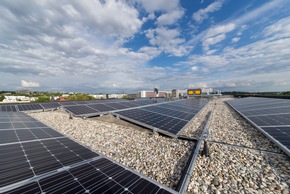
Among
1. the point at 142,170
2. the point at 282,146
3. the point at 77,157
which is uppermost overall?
the point at 77,157

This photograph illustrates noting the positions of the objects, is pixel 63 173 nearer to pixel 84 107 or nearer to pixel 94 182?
pixel 94 182

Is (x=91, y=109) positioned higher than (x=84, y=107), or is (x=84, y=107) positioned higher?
(x=84, y=107)

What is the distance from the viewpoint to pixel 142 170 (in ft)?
17.1

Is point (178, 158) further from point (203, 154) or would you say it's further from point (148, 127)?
point (148, 127)

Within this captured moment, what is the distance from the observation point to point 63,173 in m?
3.14

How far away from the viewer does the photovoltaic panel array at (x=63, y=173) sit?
8.87ft

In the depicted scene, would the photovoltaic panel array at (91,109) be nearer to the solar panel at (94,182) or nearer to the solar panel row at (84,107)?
the solar panel row at (84,107)

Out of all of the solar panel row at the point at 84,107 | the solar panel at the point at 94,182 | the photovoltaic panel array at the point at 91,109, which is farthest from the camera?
the solar panel row at the point at 84,107

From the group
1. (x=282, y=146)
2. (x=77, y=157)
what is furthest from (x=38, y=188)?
(x=282, y=146)

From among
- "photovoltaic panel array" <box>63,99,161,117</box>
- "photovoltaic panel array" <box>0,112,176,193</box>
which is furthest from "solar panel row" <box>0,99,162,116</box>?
"photovoltaic panel array" <box>0,112,176,193</box>

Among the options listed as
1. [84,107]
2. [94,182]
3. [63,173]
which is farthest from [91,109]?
[94,182]

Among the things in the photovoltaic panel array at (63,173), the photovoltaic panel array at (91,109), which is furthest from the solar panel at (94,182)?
the photovoltaic panel array at (91,109)

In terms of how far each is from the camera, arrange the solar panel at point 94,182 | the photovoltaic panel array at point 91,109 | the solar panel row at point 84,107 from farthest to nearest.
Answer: the solar panel row at point 84,107 < the photovoltaic panel array at point 91,109 < the solar panel at point 94,182

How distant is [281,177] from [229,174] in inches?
66.2
